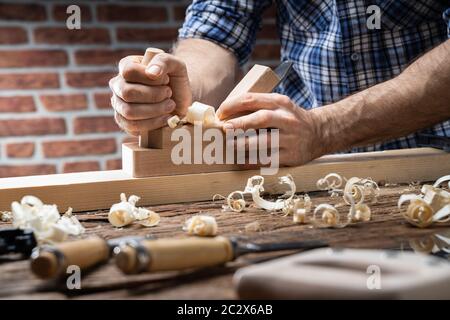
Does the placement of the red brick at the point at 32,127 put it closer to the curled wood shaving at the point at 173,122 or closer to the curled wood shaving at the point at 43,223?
the curled wood shaving at the point at 173,122

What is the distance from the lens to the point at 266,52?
2.52m

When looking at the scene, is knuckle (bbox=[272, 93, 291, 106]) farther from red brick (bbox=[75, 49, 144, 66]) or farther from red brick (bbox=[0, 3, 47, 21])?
red brick (bbox=[0, 3, 47, 21])

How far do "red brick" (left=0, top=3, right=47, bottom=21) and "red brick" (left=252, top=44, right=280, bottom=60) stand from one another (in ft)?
2.77

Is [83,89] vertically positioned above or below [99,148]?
above

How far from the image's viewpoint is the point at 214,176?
110 centimetres

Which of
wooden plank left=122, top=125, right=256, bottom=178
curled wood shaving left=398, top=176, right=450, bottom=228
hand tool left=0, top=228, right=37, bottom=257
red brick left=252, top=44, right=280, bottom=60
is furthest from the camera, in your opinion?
red brick left=252, top=44, right=280, bottom=60

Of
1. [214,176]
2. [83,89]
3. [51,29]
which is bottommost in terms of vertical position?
[214,176]

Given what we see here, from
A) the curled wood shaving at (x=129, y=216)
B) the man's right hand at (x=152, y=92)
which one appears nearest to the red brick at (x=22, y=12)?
the man's right hand at (x=152, y=92)

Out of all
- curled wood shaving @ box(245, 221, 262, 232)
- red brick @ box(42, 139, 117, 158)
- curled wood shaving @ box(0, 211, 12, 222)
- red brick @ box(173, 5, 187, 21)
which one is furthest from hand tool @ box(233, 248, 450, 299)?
red brick @ box(173, 5, 187, 21)

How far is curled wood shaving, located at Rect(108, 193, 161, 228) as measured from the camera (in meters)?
0.89

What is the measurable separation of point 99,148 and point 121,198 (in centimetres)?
136
